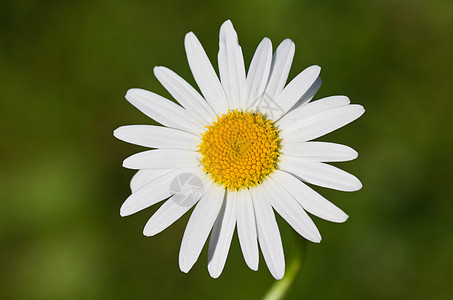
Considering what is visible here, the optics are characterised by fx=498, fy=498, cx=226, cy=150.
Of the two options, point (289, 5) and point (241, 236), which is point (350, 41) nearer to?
point (289, 5)

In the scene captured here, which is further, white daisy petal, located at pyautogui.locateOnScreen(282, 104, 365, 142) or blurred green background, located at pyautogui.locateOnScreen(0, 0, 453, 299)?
blurred green background, located at pyautogui.locateOnScreen(0, 0, 453, 299)

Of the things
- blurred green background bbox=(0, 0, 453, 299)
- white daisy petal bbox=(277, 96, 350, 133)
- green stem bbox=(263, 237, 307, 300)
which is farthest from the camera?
blurred green background bbox=(0, 0, 453, 299)

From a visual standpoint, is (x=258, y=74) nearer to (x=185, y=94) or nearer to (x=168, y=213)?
(x=185, y=94)

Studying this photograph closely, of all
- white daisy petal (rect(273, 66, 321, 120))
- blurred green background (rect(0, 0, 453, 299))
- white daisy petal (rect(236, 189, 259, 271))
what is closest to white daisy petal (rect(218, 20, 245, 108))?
white daisy petal (rect(273, 66, 321, 120))

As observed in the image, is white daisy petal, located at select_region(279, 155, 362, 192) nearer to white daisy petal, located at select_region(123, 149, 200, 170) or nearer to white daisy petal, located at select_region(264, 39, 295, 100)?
white daisy petal, located at select_region(264, 39, 295, 100)

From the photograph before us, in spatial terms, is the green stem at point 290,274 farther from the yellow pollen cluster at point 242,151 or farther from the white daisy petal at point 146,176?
the white daisy petal at point 146,176
